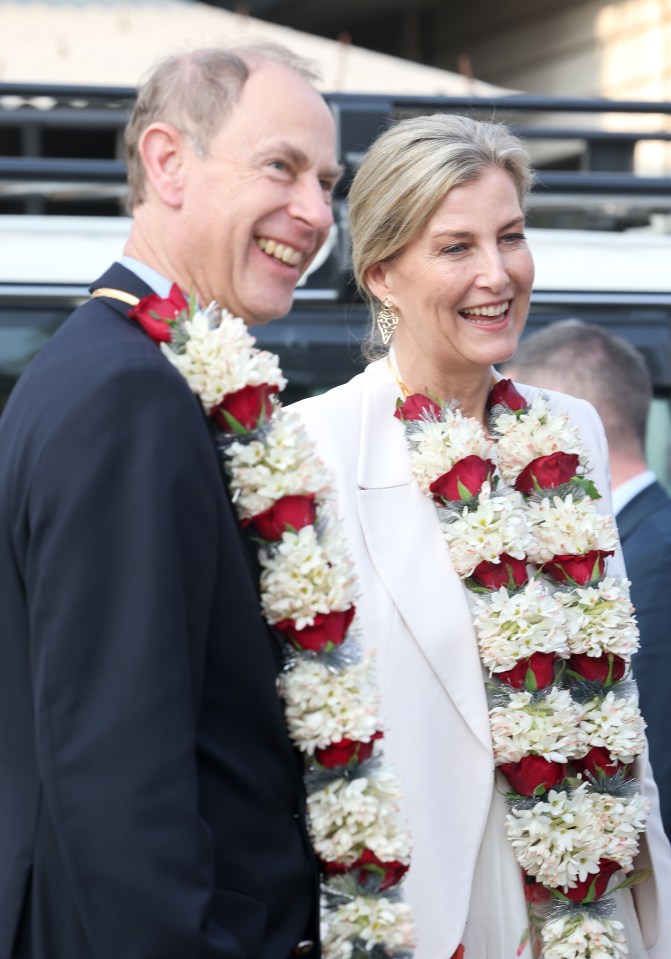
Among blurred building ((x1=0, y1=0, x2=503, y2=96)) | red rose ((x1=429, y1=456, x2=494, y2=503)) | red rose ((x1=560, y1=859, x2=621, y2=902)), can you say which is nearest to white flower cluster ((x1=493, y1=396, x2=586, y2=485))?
red rose ((x1=429, y1=456, x2=494, y2=503))

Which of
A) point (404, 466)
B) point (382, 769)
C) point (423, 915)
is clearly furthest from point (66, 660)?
point (404, 466)

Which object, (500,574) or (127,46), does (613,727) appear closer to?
A: (500,574)

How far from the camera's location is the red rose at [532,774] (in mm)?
2533

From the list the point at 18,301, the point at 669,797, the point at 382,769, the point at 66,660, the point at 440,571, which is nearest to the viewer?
the point at 66,660

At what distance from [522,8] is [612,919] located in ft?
40.3

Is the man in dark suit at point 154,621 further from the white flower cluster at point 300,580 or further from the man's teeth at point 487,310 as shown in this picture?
the man's teeth at point 487,310

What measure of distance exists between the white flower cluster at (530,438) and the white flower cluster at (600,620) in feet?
0.93

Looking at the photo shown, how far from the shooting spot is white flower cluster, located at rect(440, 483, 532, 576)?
2637 millimetres

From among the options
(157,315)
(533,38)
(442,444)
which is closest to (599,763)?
(442,444)

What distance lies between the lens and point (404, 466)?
2.80 meters

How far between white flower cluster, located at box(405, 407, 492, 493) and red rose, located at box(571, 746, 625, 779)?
0.58 metres

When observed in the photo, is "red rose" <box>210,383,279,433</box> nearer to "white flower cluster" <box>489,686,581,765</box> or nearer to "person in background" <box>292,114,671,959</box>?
"person in background" <box>292,114,671,959</box>

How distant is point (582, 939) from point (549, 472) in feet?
2.83

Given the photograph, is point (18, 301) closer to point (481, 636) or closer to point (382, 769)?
point (481, 636)
